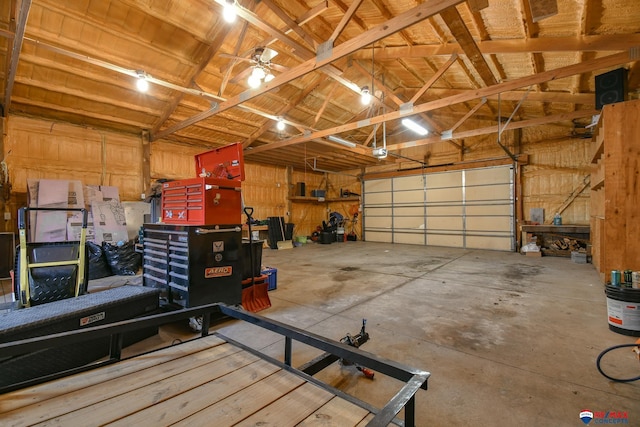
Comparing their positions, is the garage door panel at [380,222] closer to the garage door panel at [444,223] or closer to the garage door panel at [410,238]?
the garage door panel at [410,238]

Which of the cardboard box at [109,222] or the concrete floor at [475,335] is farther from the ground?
the cardboard box at [109,222]

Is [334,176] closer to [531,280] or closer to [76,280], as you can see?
[531,280]

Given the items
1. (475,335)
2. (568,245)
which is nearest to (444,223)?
(568,245)

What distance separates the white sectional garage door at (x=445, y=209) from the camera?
950 cm

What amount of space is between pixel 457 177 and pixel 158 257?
1033cm

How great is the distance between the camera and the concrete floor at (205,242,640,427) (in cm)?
185

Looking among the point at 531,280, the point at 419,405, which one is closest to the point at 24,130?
the point at 419,405

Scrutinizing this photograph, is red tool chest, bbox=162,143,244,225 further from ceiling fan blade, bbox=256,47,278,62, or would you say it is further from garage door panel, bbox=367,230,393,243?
garage door panel, bbox=367,230,393,243

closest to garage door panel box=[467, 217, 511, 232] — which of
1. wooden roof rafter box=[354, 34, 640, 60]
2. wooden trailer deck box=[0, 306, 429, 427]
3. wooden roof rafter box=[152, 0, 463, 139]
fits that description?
wooden roof rafter box=[354, 34, 640, 60]

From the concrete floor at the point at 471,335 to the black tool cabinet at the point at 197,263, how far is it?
0.38 m

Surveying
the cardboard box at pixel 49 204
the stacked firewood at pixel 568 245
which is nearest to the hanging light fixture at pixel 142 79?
the cardboard box at pixel 49 204

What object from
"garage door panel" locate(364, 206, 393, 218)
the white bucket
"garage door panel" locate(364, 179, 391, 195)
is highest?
"garage door panel" locate(364, 179, 391, 195)

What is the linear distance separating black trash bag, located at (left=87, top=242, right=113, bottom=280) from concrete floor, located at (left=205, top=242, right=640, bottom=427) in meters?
3.47

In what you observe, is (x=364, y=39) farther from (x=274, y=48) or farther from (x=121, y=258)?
(x=121, y=258)
